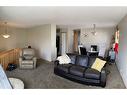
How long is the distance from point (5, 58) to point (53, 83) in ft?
9.24

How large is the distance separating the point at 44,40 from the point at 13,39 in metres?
2.25

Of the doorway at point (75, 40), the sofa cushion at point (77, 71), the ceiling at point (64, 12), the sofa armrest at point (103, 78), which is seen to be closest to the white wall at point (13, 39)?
the ceiling at point (64, 12)

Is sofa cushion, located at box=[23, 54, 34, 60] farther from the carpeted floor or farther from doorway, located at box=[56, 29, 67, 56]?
doorway, located at box=[56, 29, 67, 56]

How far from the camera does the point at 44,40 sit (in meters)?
7.89

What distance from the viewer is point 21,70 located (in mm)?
5805

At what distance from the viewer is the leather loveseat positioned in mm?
4062

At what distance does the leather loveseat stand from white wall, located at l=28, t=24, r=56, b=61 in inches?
83.5

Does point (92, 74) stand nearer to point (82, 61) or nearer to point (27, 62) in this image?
point (82, 61)

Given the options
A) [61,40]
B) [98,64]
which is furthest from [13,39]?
[98,64]

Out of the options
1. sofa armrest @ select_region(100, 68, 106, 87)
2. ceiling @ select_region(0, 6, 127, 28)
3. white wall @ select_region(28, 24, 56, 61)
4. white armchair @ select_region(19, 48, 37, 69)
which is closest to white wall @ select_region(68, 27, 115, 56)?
white wall @ select_region(28, 24, 56, 61)
